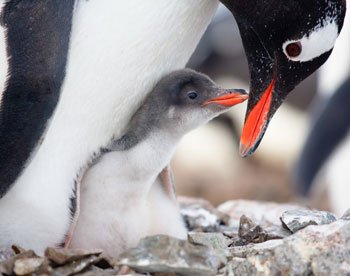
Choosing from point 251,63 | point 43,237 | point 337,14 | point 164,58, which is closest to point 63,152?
point 43,237

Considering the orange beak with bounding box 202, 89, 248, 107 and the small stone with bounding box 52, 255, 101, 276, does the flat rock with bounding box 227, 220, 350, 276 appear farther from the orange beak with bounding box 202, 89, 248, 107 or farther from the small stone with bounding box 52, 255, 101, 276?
the orange beak with bounding box 202, 89, 248, 107

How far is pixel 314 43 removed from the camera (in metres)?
2.25

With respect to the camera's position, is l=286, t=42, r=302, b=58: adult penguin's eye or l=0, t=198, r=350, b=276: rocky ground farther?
l=286, t=42, r=302, b=58: adult penguin's eye

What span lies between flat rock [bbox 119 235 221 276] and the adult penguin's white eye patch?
0.69 meters

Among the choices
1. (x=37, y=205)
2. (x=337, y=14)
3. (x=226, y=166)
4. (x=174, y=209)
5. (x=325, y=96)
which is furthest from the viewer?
(x=226, y=166)

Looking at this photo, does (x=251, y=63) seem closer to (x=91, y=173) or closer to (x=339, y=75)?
(x=91, y=173)

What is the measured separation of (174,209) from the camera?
266 centimetres

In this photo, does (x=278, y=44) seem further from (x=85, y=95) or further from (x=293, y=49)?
(x=85, y=95)

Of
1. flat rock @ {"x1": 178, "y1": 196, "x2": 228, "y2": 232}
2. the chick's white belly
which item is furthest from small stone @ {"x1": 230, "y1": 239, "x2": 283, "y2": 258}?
flat rock @ {"x1": 178, "y1": 196, "x2": 228, "y2": 232}

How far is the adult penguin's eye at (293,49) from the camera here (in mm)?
2305

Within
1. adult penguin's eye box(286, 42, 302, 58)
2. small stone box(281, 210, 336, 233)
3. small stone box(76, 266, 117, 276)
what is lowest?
small stone box(76, 266, 117, 276)

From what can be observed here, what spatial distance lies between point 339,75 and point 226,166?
1867 millimetres

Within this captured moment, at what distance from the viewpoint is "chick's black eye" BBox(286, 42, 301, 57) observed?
2.30 m

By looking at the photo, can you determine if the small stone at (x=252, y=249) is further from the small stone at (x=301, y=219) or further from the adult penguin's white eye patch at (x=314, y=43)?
the adult penguin's white eye patch at (x=314, y=43)
